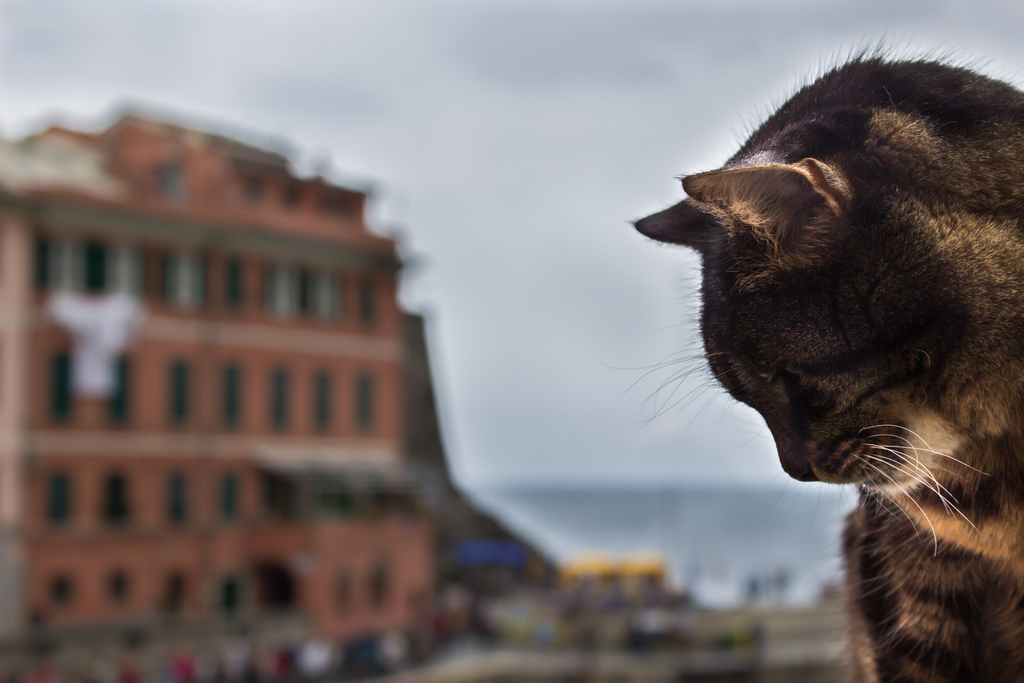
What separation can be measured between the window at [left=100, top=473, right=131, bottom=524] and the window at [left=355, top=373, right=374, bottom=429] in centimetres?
681

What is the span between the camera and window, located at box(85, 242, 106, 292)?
24312mm

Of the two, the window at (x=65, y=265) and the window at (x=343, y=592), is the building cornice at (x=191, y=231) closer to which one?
the window at (x=65, y=265)

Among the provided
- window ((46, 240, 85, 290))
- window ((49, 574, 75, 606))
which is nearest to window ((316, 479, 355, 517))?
window ((49, 574, 75, 606))

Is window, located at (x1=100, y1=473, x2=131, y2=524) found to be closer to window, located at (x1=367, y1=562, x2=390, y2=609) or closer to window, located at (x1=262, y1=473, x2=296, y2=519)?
window, located at (x1=262, y1=473, x2=296, y2=519)

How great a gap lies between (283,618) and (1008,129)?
24422mm

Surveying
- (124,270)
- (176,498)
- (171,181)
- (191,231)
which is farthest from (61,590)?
(171,181)

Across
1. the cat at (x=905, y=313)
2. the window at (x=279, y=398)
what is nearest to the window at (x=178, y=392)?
the window at (x=279, y=398)

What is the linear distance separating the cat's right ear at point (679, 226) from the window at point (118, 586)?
967 inches

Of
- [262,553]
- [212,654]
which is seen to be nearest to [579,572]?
[262,553]

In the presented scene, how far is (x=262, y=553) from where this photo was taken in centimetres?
2622

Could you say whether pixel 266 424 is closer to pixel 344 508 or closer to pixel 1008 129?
pixel 344 508

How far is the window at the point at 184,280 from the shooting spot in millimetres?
25750

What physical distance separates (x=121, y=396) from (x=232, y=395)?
2873 millimetres

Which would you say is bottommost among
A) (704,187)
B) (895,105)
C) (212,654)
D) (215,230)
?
(212,654)
